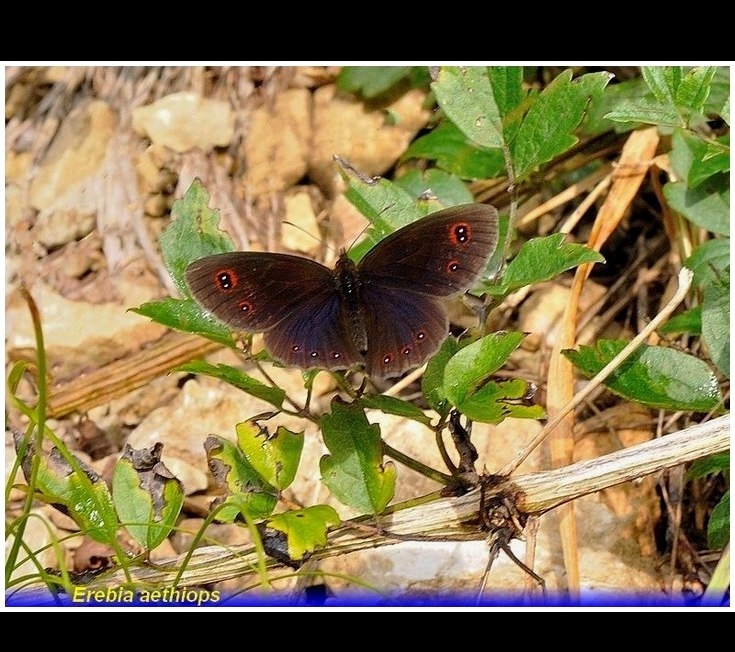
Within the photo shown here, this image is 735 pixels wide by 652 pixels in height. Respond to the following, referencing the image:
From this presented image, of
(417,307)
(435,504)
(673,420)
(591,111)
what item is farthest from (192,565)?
(591,111)

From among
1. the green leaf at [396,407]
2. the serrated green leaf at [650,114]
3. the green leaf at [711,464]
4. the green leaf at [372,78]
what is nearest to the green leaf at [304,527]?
the green leaf at [396,407]

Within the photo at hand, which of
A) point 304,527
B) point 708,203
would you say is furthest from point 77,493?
point 708,203

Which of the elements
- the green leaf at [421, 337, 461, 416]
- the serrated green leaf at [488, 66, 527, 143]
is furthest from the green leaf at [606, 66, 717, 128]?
the green leaf at [421, 337, 461, 416]

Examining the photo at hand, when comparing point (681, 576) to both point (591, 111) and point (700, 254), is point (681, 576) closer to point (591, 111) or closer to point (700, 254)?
A: point (700, 254)

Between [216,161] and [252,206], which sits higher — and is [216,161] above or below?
above

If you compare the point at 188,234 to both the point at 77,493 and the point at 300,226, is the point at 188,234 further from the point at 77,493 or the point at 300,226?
the point at 300,226

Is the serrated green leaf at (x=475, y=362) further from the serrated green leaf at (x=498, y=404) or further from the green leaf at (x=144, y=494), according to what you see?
the green leaf at (x=144, y=494)

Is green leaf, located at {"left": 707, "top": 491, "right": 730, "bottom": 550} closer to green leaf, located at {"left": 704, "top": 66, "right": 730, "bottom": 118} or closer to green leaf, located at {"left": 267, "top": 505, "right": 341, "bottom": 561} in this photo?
green leaf, located at {"left": 267, "top": 505, "right": 341, "bottom": 561}
